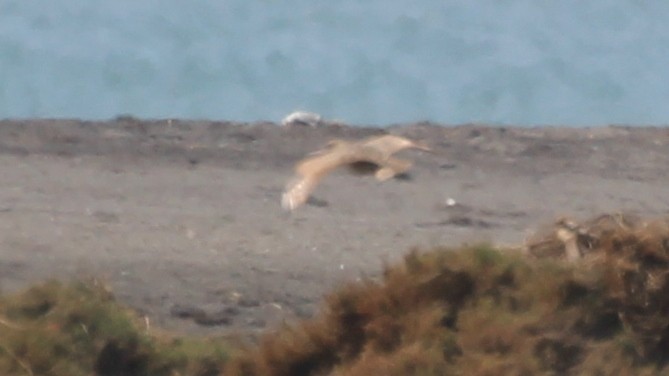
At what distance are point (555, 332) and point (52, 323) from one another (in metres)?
1.82

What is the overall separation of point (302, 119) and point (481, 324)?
7765 millimetres

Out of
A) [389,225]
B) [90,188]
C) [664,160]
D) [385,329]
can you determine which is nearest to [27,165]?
[90,188]

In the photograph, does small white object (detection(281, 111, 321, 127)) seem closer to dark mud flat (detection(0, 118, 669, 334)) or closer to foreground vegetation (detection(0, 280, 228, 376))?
dark mud flat (detection(0, 118, 669, 334))

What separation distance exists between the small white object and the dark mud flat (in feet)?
0.58

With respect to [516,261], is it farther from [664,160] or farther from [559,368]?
[664,160]

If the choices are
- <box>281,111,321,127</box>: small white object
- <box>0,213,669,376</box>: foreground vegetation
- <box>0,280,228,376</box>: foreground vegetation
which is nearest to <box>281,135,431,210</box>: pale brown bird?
<box>0,280,228,376</box>: foreground vegetation

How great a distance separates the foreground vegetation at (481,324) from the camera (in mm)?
4473

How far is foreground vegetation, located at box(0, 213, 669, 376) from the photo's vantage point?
4.47 metres

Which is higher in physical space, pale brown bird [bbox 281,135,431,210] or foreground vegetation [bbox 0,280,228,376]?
pale brown bird [bbox 281,135,431,210]

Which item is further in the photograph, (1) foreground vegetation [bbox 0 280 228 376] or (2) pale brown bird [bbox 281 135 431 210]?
(2) pale brown bird [bbox 281 135 431 210]

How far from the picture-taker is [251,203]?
971cm

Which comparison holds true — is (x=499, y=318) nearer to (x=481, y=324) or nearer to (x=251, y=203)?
(x=481, y=324)

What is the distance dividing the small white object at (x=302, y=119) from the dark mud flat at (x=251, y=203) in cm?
18

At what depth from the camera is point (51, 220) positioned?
885 centimetres
